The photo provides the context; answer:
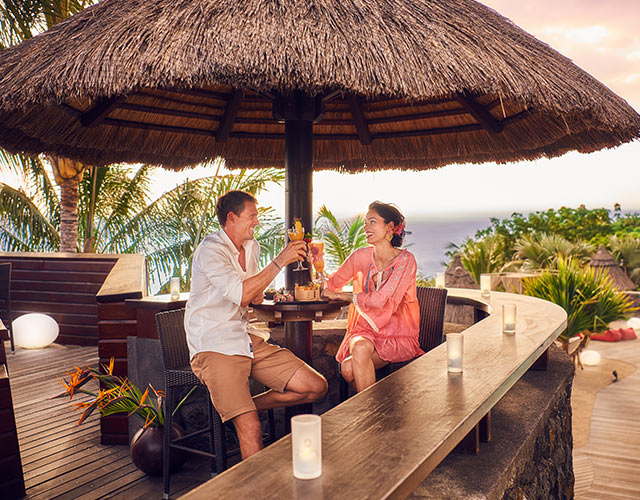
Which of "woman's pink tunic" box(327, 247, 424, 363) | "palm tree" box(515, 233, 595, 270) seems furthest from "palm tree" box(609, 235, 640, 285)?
"woman's pink tunic" box(327, 247, 424, 363)

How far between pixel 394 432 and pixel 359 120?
117 inches

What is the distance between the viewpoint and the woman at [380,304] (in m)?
3.03

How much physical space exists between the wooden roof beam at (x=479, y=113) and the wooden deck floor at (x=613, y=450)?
262 cm

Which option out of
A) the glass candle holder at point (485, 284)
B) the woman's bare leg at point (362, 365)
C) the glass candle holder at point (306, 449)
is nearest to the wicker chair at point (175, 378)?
the woman's bare leg at point (362, 365)

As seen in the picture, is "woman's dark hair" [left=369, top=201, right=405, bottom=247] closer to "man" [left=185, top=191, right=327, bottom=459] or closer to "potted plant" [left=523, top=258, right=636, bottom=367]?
"man" [left=185, top=191, right=327, bottom=459]

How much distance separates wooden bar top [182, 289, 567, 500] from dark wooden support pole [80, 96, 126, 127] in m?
2.44

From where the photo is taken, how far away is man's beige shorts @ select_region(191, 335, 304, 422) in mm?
2477

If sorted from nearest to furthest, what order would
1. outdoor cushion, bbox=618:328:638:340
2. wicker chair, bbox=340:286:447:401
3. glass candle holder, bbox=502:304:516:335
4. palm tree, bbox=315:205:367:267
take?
glass candle holder, bbox=502:304:516:335 → wicker chair, bbox=340:286:447:401 → palm tree, bbox=315:205:367:267 → outdoor cushion, bbox=618:328:638:340

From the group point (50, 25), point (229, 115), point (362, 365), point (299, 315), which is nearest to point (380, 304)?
point (362, 365)

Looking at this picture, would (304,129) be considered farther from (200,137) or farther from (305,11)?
(200,137)

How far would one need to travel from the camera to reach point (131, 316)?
12.4ft

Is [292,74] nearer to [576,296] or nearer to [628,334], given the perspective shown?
[576,296]

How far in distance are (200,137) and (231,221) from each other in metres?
1.95

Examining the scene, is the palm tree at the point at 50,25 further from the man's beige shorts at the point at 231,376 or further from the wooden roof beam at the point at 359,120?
the man's beige shorts at the point at 231,376
